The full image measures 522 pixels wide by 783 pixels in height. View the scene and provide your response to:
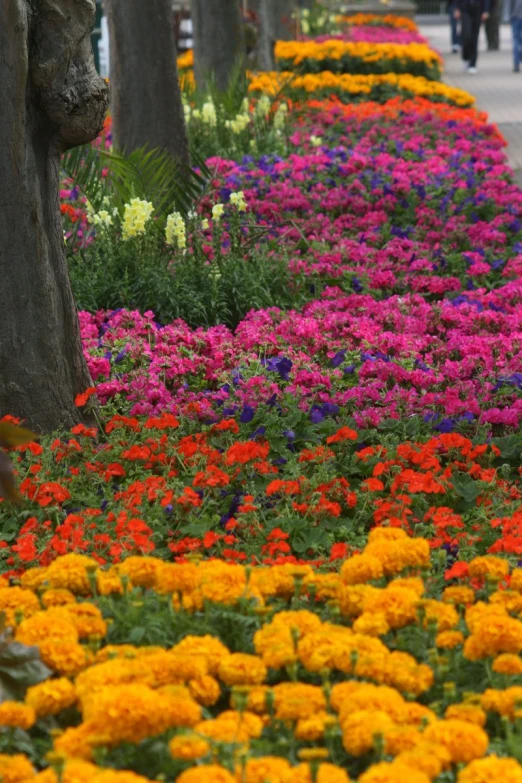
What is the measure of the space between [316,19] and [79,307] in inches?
805

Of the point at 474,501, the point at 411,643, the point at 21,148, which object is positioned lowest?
the point at 474,501

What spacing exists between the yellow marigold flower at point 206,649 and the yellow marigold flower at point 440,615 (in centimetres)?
51

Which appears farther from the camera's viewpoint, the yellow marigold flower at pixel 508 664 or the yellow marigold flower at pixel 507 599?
the yellow marigold flower at pixel 507 599

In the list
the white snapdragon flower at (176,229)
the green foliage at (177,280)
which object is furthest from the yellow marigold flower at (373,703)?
the white snapdragon flower at (176,229)

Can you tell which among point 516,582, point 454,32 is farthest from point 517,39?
point 516,582

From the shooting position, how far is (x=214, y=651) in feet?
9.92

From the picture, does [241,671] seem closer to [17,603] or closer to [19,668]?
[19,668]

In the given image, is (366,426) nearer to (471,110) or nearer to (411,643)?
(411,643)

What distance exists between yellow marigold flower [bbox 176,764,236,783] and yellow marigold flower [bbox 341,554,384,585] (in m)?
1.09

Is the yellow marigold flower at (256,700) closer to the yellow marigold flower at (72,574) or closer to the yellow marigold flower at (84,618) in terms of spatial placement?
the yellow marigold flower at (84,618)

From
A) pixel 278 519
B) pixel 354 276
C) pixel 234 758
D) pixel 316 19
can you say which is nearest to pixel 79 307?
pixel 354 276

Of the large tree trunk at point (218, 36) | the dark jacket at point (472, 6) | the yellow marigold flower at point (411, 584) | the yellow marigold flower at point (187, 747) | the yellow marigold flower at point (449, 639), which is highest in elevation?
the large tree trunk at point (218, 36)

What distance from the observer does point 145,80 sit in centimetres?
982

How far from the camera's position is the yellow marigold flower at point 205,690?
289 cm
